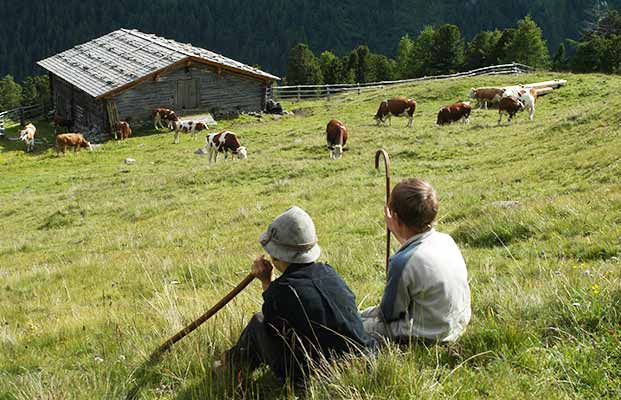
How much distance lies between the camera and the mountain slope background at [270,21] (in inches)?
6407

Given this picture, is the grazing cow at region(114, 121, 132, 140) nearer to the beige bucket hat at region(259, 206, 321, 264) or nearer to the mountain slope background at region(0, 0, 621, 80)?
the beige bucket hat at region(259, 206, 321, 264)

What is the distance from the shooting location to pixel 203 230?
523 inches

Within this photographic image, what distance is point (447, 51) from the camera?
67.2 metres

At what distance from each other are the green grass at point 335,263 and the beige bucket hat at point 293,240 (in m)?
0.74

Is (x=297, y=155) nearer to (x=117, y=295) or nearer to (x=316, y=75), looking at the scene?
(x=117, y=295)

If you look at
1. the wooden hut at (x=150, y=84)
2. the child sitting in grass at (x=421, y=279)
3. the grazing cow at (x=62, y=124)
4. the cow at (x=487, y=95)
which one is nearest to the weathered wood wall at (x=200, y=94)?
the wooden hut at (x=150, y=84)

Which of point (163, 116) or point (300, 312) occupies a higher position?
point (163, 116)

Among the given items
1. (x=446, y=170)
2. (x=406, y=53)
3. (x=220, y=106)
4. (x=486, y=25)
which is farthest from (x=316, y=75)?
(x=486, y=25)

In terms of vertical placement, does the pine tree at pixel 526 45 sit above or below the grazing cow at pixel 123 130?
above

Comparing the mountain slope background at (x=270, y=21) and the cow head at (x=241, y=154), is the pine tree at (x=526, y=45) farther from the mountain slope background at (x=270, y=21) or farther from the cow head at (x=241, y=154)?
the mountain slope background at (x=270, y=21)

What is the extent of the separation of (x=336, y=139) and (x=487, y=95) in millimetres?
16033

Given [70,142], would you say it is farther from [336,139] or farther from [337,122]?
[336,139]

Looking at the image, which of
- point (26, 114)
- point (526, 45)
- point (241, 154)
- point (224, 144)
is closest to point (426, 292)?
point (241, 154)

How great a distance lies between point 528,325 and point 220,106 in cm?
4052
